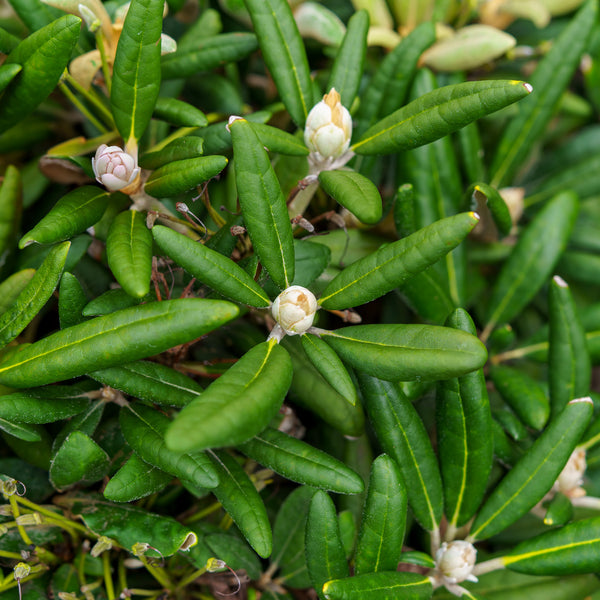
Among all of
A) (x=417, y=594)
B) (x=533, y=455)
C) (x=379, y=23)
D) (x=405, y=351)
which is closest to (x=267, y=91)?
(x=379, y=23)

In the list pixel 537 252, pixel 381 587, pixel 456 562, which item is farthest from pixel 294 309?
pixel 537 252

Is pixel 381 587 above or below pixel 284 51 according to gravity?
below

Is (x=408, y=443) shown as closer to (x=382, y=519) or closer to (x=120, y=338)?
(x=382, y=519)

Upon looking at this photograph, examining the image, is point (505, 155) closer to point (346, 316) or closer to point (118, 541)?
point (346, 316)

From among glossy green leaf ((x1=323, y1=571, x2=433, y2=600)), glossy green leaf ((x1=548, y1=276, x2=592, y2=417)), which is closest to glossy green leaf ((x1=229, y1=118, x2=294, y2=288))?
glossy green leaf ((x1=323, y1=571, x2=433, y2=600))

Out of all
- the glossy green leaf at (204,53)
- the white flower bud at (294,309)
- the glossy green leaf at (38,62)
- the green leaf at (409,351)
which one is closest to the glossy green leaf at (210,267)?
the white flower bud at (294,309)

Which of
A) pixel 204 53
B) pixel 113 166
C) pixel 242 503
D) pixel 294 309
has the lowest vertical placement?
pixel 242 503
